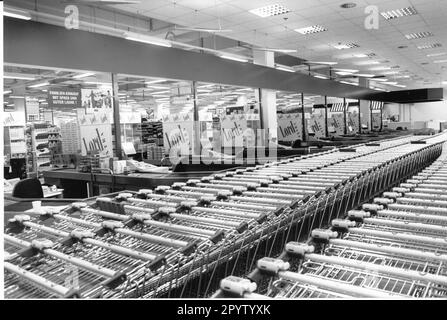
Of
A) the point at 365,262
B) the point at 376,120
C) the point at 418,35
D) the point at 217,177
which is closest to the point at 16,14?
the point at 217,177

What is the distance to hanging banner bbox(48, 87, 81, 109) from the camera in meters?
9.22

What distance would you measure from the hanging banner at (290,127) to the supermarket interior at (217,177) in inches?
2.5

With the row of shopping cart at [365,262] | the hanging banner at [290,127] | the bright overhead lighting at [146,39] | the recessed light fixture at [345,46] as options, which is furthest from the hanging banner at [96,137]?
the hanging banner at [290,127]

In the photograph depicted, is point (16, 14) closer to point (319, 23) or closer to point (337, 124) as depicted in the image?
point (319, 23)

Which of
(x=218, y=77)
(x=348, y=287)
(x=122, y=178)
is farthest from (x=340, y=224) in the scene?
(x=218, y=77)

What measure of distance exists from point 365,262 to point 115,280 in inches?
38.1

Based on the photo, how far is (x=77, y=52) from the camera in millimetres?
5590

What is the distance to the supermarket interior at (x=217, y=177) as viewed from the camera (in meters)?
1.54

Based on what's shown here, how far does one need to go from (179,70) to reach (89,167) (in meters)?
2.48

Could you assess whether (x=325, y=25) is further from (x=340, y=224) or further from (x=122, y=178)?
(x=340, y=224)

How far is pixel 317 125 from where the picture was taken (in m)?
16.1

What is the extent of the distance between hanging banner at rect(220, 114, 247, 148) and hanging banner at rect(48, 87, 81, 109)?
3.93m

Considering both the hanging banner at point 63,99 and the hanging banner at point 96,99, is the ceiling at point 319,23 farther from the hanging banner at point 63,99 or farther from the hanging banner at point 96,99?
the hanging banner at point 63,99

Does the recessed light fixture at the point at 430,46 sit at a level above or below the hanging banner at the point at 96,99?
above
